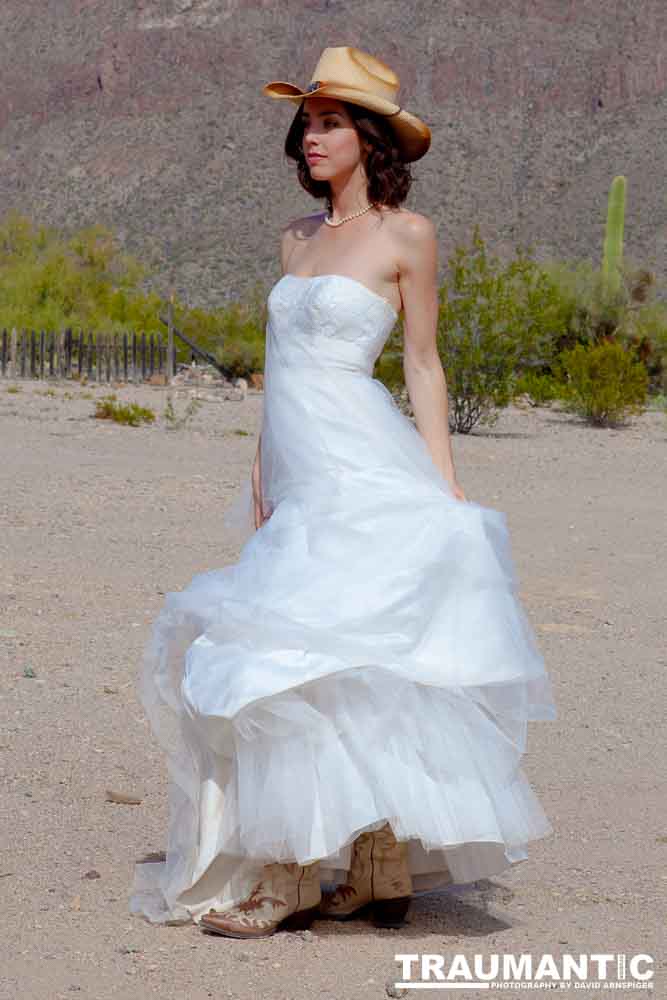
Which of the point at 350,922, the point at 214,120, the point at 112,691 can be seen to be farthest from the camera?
the point at 214,120

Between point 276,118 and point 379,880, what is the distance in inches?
2521

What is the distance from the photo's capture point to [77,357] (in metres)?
33.9

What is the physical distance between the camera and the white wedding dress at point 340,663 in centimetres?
378

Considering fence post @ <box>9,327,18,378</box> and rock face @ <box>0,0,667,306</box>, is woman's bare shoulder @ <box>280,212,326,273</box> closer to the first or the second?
fence post @ <box>9,327,18,378</box>

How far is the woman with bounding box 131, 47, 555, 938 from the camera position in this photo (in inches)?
149

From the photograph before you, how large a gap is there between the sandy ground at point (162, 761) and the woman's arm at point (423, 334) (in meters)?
1.16

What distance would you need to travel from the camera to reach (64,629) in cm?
796

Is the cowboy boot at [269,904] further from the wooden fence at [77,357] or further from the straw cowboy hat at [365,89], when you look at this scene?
the wooden fence at [77,357]

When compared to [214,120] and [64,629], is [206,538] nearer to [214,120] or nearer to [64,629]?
[64,629]

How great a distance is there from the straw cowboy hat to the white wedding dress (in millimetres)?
442

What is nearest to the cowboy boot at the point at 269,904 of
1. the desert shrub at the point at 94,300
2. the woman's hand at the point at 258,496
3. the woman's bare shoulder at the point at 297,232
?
the woman's hand at the point at 258,496

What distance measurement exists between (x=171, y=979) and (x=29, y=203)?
62.7 metres

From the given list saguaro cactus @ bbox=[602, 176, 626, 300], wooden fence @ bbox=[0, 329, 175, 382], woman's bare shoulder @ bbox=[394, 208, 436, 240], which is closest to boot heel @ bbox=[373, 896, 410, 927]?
woman's bare shoulder @ bbox=[394, 208, 436, 240]

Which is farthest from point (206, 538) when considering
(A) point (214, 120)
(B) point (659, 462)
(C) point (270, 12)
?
(C) point (270, 12)
